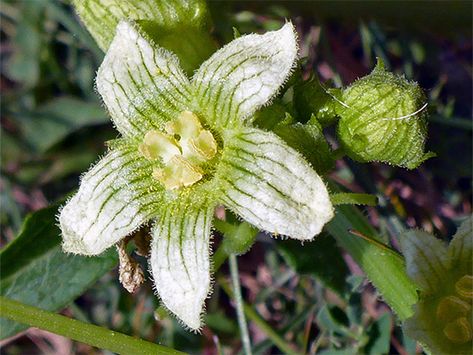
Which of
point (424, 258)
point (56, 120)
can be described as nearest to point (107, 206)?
point (424, 258)

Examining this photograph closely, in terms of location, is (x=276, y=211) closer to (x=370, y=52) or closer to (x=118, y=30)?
(x=118, y=30)

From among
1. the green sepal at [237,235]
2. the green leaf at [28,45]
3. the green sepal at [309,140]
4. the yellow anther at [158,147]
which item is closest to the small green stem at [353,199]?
the green sepal at [309,140]

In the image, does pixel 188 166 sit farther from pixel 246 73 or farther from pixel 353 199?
pixel 353 199

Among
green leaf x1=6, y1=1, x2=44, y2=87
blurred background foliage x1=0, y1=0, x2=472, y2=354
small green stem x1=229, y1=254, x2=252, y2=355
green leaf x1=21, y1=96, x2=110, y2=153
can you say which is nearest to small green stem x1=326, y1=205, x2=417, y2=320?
blurred background foliage x1=0, y1=0, x2=472, y2=354

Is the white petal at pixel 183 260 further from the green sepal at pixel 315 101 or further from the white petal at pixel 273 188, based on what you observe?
the green sepal at pixel 315 101

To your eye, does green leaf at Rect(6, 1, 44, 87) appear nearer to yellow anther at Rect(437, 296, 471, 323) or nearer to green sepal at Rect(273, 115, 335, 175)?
green sepal at Rect(273, 115, 335, 175)

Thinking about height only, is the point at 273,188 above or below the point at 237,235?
above
